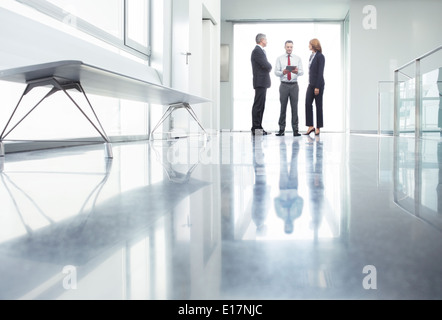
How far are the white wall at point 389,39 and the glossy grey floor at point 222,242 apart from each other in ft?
25.3

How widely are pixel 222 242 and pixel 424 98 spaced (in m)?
3.75

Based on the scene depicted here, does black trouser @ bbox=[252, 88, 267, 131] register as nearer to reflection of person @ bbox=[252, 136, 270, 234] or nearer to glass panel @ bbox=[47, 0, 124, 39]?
glass panel @ bbox=[47, 0, 124, 39]

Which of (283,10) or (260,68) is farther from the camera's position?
(283,10)

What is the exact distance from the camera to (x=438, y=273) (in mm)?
327

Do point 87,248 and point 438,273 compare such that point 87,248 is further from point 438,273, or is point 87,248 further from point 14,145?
point 14,145

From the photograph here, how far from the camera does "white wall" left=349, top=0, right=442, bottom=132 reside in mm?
7832

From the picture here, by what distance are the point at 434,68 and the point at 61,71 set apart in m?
3.20

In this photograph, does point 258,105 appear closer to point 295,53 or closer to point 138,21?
point 138,21

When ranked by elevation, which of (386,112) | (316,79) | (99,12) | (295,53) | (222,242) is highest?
(295,53)

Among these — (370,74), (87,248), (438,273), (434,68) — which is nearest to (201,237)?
(87,248)

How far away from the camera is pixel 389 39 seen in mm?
7883

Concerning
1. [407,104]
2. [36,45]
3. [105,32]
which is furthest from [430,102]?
[36,45]

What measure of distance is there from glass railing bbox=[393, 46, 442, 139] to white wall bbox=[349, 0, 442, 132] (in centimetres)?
357

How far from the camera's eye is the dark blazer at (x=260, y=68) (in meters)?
4.78
